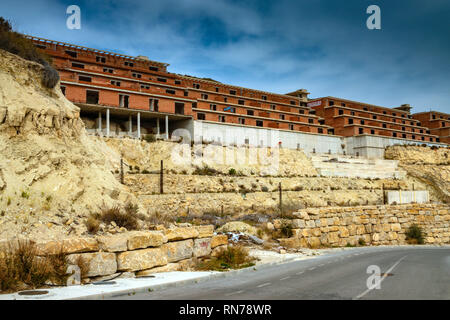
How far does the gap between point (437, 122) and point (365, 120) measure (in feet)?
91.6

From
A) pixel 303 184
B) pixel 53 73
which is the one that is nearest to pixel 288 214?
pixel 53 73

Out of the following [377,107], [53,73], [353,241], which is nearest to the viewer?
[53,73]

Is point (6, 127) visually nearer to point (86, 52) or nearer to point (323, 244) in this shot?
point (323, 244)

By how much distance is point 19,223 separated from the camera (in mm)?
10398

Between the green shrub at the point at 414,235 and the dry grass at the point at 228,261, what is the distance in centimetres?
1862

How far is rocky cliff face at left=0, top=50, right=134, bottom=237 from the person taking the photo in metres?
10.9

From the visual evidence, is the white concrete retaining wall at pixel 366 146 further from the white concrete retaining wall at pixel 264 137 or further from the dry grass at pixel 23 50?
the dry grass at pixel 23 50

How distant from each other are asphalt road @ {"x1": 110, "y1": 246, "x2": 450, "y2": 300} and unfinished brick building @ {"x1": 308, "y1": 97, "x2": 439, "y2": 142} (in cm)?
6267

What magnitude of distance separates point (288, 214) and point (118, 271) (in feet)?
43.8

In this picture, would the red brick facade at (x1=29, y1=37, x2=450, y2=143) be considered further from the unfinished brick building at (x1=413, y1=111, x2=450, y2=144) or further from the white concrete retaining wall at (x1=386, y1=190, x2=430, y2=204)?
the white concrete retaining wall at (x1=386, y1=190, x2=430, y2=204)

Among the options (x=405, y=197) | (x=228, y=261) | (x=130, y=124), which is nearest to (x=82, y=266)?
(x=228, y=261)

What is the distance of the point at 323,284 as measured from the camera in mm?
10375

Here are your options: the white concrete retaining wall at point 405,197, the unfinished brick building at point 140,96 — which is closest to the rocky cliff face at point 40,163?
the white concrete retaining wall at point 405,197
